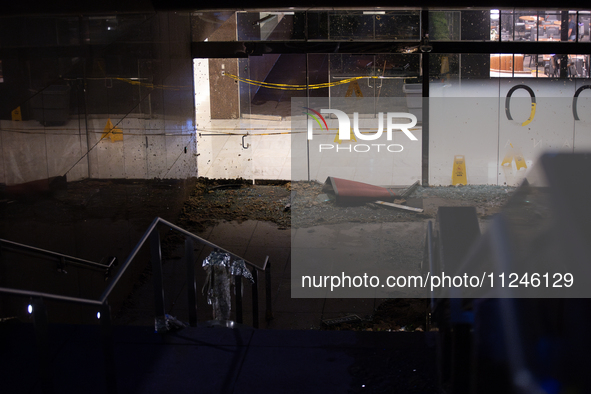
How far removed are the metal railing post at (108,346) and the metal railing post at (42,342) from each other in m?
0.34

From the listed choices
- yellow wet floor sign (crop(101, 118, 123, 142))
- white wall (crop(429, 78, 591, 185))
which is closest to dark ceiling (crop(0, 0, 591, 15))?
yellow wet floor sign (crop(101, 118, 123, 142))

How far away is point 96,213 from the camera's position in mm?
7070

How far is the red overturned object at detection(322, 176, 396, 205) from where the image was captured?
1118 cm

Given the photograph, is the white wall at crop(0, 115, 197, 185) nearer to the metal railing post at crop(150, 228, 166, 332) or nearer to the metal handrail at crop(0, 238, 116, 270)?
the metal handrail at crop(0, 238, 116, 270)

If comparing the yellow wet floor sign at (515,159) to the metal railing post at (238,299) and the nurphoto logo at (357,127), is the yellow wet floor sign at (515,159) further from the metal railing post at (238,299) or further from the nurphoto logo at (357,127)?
the metal railing post at (238,299)

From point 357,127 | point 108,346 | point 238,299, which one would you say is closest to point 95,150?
point 238,299

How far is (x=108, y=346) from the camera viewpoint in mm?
3408

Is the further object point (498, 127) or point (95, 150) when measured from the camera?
point (498, 127)

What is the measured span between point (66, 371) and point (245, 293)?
14.2 feet

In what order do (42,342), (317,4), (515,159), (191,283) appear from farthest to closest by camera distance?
1. (515,159)
2. (317,4)
3. (191,283)
4. (42,342)

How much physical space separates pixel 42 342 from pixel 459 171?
1010 cm

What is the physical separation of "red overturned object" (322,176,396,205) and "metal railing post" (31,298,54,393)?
329 inches

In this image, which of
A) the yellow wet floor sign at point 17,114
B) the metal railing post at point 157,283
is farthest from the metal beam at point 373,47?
the metal railing post at point 157,283

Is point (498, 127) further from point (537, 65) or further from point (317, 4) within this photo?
point (317, 4)
